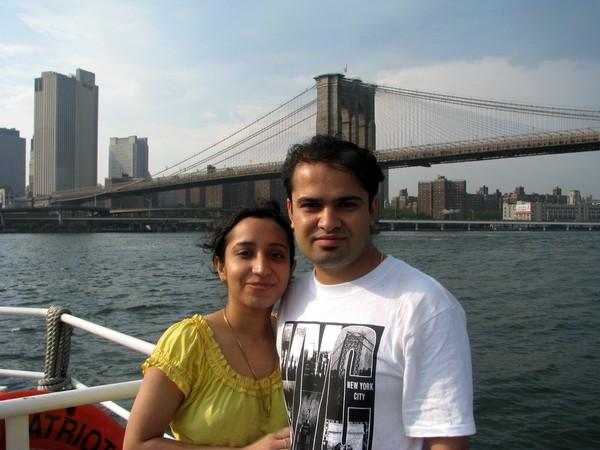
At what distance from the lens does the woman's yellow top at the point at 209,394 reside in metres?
1.37

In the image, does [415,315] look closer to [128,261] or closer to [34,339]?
[34,339]

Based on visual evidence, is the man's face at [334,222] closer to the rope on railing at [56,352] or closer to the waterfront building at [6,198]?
the rope on railing at [56,352]

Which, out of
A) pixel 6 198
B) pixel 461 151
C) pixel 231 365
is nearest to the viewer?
pixel 231 365

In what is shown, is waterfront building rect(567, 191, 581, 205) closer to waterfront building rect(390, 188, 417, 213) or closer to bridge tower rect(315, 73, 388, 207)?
waterfront building rect(390, 188, 417, 213)

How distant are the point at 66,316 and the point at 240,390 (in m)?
1.17

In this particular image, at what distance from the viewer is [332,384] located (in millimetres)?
1251

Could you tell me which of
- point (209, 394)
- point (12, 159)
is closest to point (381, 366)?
point (209, 394)

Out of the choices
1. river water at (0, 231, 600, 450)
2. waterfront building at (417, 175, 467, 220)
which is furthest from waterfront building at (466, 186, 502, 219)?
river water at (0, 231, 600, 450)

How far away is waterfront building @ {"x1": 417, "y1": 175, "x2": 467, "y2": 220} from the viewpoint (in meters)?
105

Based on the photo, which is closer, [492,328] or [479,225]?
[492,328]

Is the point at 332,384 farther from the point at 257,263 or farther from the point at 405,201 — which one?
the point at 405,201

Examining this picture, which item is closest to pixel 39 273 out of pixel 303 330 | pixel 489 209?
pixel 303 330

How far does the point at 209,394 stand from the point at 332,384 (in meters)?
0.32

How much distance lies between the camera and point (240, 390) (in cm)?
141
